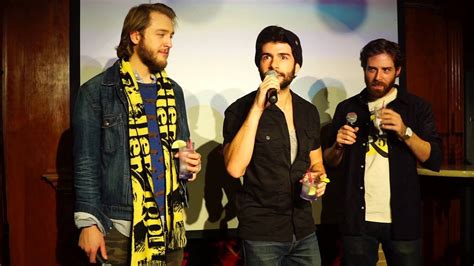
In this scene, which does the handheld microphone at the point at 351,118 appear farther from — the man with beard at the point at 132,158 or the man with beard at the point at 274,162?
the man with beard at the point at 132,158

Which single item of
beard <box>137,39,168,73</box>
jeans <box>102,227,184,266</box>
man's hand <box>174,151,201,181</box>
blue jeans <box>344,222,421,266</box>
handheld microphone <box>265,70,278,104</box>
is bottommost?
blue jeans <box>344,222,421,266</box>

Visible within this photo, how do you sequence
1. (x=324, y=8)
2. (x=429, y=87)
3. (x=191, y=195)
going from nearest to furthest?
(x=191, y=195)
(x=324, y=8)
(x=429, y=87)

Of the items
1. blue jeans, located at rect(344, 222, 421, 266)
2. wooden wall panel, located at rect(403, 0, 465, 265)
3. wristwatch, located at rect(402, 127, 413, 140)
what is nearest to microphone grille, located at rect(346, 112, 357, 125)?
wristwatch, located at rect(402, 127, 413, 140)

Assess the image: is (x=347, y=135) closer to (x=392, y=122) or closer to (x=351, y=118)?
(x=351, y=118)

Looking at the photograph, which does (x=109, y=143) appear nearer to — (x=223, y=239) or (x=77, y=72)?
(x=77, y=72)

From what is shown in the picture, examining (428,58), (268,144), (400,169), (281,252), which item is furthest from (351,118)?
→ (428,58)

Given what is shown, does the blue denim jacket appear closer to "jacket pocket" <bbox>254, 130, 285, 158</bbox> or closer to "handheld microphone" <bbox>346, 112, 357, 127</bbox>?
"jacket pocket" <bbox>254, 130, 285, 158</bbox>

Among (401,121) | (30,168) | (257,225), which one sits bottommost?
(257,225)

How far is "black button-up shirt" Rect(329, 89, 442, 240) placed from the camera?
224cm

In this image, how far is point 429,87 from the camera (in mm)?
3430

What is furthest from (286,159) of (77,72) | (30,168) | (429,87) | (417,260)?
(429,87)

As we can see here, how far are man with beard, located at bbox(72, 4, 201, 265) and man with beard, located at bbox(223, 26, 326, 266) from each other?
234 mm

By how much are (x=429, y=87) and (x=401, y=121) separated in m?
1.40

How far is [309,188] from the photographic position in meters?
1.86
